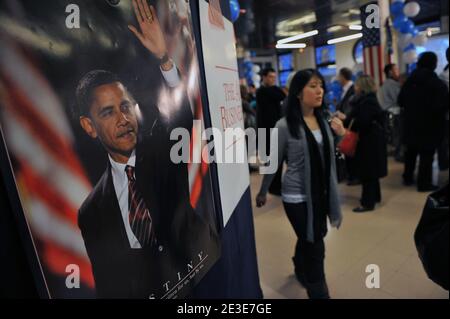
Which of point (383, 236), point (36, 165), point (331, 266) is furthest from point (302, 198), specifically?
point (36, 165)

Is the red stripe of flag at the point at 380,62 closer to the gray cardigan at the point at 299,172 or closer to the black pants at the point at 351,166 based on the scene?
the gray cardigan at the point at 299,172

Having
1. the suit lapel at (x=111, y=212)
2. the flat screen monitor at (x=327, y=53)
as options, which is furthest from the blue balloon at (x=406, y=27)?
the suit lapel at (x=111, y=212)

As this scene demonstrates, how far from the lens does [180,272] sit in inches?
30.6

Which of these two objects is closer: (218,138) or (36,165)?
(36,165)

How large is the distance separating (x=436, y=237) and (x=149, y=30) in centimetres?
111

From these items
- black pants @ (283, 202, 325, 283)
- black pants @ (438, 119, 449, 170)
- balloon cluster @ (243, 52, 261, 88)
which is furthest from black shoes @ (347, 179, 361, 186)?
balloon cluster @ (243, 52, 261, 88)

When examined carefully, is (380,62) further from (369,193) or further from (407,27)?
(407,27)

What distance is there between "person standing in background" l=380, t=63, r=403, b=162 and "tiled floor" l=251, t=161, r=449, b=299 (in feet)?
5.43

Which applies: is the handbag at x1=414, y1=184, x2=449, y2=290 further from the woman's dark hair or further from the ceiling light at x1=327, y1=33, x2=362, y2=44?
the ceiling light at x1=327, y1=33, x2=362, y2=44

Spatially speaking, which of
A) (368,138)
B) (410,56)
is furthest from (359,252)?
(410,56)

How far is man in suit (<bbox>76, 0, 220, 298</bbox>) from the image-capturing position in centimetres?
55

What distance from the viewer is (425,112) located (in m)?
3.32
